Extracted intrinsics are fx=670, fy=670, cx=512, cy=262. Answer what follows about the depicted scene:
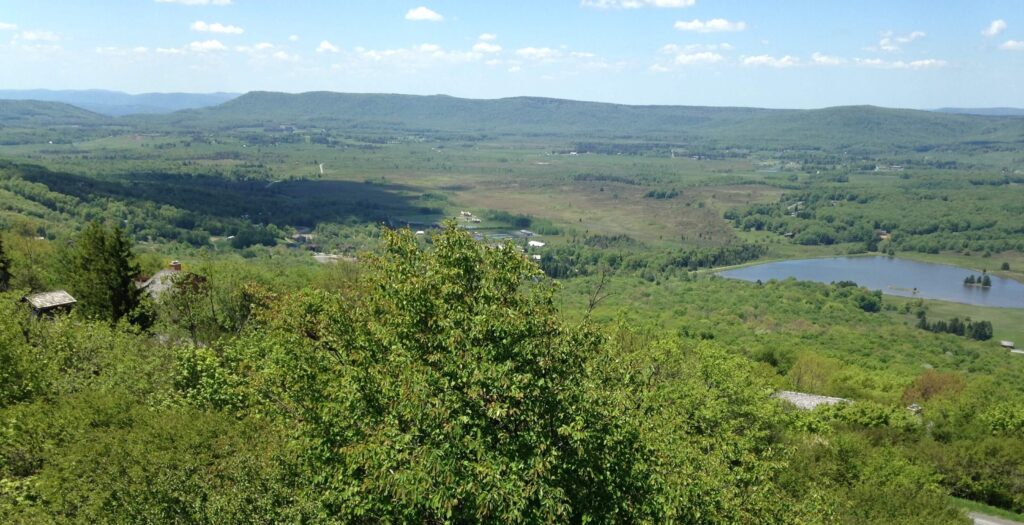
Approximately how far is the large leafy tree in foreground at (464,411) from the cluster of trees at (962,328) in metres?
116

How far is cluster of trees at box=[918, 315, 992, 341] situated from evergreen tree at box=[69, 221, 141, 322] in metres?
115

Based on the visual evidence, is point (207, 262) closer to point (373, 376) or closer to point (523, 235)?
point (373, 376)

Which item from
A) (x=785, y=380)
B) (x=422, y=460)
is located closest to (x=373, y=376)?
(x=422, y=460)

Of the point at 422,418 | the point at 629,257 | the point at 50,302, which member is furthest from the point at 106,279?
the point at 629,257

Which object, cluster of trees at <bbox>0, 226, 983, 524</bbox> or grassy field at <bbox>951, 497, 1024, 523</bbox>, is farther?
grassy field at <bbox>951, 497, 1024, 523</bbox>

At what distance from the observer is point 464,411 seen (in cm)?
1434

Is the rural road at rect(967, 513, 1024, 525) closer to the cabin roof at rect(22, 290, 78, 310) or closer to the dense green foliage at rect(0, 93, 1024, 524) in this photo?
the dense green foliage at rect(0, 93, 1024, 524)

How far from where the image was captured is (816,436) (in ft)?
124

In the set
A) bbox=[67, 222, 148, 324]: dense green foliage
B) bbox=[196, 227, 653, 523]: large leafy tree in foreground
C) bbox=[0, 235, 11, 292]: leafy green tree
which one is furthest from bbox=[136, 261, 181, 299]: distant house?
bbox=[196, 227, 653, 523]: large leafy tree in foreground

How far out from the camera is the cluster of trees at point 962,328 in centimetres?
10875

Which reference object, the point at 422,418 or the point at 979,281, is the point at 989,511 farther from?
the point at 979,281

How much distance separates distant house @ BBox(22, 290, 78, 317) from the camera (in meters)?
44.6

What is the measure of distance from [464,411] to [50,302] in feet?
145

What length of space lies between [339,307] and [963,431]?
44418 mm
